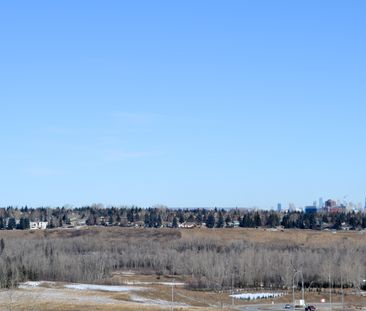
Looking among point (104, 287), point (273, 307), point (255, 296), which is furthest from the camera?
point (255, 296)

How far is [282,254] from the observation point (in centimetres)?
18862

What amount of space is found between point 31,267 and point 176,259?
41.8m

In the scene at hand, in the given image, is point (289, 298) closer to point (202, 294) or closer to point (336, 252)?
point (202, 294)

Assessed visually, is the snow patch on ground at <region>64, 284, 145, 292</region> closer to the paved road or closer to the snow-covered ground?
the snow-covered ground

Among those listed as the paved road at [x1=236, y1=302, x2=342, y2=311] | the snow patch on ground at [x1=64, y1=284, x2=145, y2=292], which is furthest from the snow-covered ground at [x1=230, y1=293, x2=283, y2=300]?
the snow patch on ground at [x1=64, y1=284, x2=145, y2=292]

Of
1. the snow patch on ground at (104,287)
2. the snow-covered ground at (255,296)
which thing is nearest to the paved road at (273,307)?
the snow-covered ground at (255,296)

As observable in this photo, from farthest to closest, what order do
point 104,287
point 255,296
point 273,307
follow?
point 255,296 < point 104,287 < point 273,307

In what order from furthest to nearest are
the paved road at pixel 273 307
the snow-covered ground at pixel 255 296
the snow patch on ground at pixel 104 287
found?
1. the snow-covered ground at pixel 255 296
2. the snow patch on ground at pixel 104 287
3. the paved road at pixel 273 307

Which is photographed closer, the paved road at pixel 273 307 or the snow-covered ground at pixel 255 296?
the paved road at pixel 273 307

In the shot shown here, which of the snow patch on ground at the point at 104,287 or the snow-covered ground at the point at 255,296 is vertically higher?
the snow patch on ground at the point at 104,287

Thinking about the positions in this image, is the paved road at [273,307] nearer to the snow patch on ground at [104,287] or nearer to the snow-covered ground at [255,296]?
the snow-covered ground at [255,296]

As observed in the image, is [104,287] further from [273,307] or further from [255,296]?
[273,307]

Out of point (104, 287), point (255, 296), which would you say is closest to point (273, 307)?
point (255, 296)

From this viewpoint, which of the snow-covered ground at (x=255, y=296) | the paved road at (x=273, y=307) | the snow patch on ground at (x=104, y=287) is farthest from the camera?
the snow-covered ground at (x=255, y=296)
